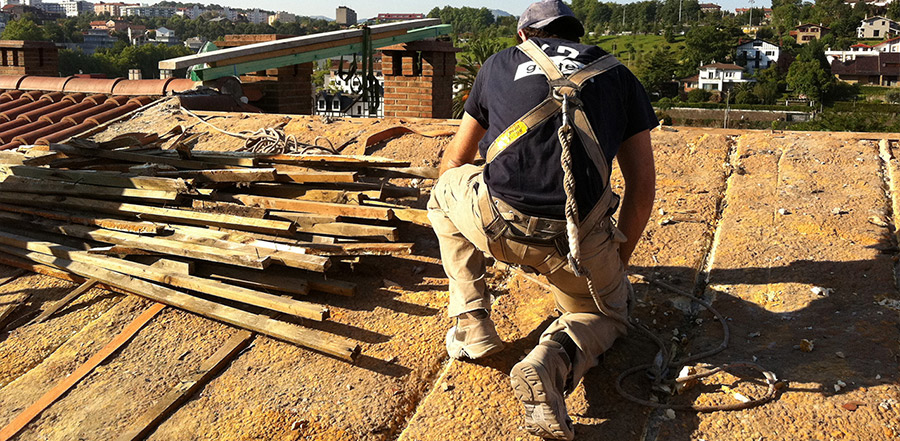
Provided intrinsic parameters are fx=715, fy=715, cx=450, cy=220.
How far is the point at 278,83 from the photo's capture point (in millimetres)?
9617

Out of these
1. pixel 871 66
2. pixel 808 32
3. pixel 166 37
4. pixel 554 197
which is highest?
pixel 166 37

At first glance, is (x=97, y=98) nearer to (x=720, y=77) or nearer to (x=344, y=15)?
(x=344, y=15)

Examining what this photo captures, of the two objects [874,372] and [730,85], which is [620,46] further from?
[874,372]

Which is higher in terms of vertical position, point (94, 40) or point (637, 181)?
point (94, 40)

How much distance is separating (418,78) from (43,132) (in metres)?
4.36

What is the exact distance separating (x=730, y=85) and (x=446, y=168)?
3718 inches

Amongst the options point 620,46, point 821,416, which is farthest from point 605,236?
point 620,46

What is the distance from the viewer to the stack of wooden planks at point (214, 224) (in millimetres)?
3635

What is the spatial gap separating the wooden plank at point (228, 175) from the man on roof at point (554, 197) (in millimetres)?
1608

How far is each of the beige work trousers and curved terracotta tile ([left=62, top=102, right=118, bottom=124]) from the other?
689 centimetres

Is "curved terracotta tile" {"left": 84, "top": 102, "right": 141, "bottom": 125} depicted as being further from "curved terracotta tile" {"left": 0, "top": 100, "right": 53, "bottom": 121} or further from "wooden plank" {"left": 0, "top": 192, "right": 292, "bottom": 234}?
"wooden plank" {"left": 0, "top": 192, "right": 292, "bottom": 234}

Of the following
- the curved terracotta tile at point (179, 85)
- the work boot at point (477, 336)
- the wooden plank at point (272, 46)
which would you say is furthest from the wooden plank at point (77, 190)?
the curved terracotta tile at point (179, 85)

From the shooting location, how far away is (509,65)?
2.77 m

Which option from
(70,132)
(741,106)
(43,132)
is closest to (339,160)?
(70,132)
